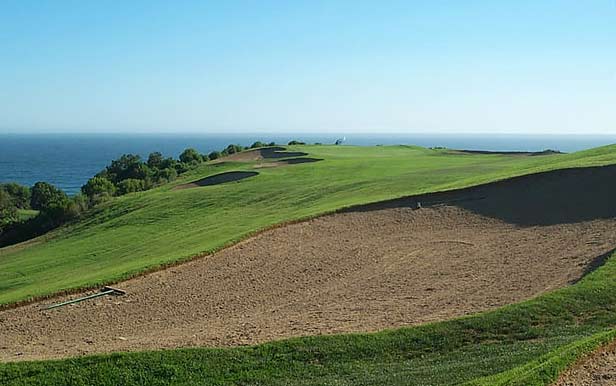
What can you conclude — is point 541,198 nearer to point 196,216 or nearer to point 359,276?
point 359,276

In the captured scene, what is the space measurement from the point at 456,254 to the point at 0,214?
2482 inches

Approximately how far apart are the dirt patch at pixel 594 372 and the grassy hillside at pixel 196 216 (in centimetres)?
1451

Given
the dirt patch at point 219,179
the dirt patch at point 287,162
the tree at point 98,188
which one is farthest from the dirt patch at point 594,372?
the tree at point 98,188

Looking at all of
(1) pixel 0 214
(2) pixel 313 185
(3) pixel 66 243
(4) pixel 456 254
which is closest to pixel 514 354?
(4) pixel 456 254

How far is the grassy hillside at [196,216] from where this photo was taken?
2519 centimetres

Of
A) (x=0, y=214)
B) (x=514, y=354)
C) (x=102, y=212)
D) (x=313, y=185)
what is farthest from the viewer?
(x=0, y=214)

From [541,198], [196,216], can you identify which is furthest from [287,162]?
[541,198]

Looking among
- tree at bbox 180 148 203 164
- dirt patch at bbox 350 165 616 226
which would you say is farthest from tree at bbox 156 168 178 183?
dirt patch at bbox 350 165 616 226

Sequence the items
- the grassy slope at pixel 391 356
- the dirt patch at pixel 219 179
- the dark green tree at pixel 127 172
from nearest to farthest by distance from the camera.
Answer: the grassy slope at pixel 391 356
the dirt patch at pixel 219 179
the dark green tree at pixel 127 172

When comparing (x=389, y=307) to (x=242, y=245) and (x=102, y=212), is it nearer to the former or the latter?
(x=242, y=245)

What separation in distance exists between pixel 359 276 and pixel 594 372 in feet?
31.7

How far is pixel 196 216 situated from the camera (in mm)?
36375

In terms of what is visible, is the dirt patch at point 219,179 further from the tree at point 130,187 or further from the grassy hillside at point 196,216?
the tree at point 130,187

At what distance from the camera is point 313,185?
4003 centimetres
